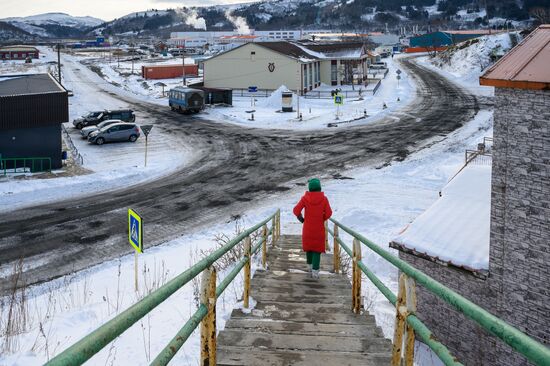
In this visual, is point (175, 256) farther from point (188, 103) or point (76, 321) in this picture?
point (188, 103)

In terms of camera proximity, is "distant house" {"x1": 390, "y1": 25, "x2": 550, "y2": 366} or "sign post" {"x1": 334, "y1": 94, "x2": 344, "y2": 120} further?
"sign post" {"x1": 334, "y1": 94, "x2": 344, "y2": 120}

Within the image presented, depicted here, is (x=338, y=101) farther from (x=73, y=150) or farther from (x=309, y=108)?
(x=73, y=150)

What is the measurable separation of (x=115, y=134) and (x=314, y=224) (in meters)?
28.1

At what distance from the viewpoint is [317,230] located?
8.83 meters

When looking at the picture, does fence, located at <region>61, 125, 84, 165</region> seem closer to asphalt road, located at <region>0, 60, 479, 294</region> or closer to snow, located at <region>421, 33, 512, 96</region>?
asphalt road, located at <region>0, 60, 479, 294</region>

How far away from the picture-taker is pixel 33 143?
26797 mm

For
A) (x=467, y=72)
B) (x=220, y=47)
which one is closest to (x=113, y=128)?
(x=467, y=72)

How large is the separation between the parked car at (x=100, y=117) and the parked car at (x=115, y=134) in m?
5.59

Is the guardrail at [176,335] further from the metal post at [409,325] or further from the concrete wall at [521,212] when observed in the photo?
the concrete wall at [521,212]

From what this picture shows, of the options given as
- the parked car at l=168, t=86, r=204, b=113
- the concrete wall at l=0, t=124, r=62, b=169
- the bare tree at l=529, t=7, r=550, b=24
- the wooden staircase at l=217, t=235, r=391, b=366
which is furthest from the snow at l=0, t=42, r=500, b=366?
the bare tree at l=529, t=7, r=550, b=24

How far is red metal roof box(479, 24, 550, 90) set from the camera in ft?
29.6

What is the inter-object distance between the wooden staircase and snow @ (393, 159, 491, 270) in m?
3.88

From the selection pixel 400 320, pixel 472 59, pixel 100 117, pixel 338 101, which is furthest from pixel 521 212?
pixel 472 59

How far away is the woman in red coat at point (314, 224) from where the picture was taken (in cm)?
877
